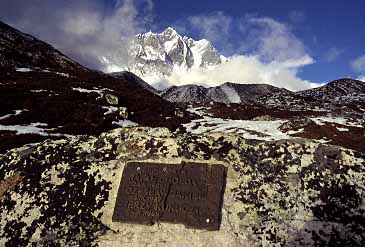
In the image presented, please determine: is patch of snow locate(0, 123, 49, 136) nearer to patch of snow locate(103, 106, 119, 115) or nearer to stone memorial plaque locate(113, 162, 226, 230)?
patch of snow locate(103, 106, 119, 115)

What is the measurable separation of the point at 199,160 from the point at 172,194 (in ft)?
3.68

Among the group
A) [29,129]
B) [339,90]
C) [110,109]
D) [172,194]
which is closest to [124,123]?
[110,109]

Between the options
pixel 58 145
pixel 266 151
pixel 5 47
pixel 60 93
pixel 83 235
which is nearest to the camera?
pixel 83 235

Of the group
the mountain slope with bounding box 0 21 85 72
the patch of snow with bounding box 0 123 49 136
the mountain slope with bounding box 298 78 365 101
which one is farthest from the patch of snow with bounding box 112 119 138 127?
the mountain slope with bounding box 298 78 365 101

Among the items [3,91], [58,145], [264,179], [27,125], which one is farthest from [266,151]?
[3,91]

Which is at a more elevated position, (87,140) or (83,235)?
(87,140)

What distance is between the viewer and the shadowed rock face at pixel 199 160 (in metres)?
9.59

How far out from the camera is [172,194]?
10.4 meters

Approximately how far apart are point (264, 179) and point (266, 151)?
2.70 feet

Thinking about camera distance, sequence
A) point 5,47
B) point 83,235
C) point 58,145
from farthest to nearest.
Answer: point 5,47, point 58,145, point 83,235

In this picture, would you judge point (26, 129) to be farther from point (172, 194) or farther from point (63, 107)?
point (172, 194)

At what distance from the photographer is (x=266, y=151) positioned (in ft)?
35.8

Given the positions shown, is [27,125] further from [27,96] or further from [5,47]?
[5,47]

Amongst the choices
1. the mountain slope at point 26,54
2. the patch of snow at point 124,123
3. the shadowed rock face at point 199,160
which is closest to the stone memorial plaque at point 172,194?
the shadowed rock face at point 199,160
